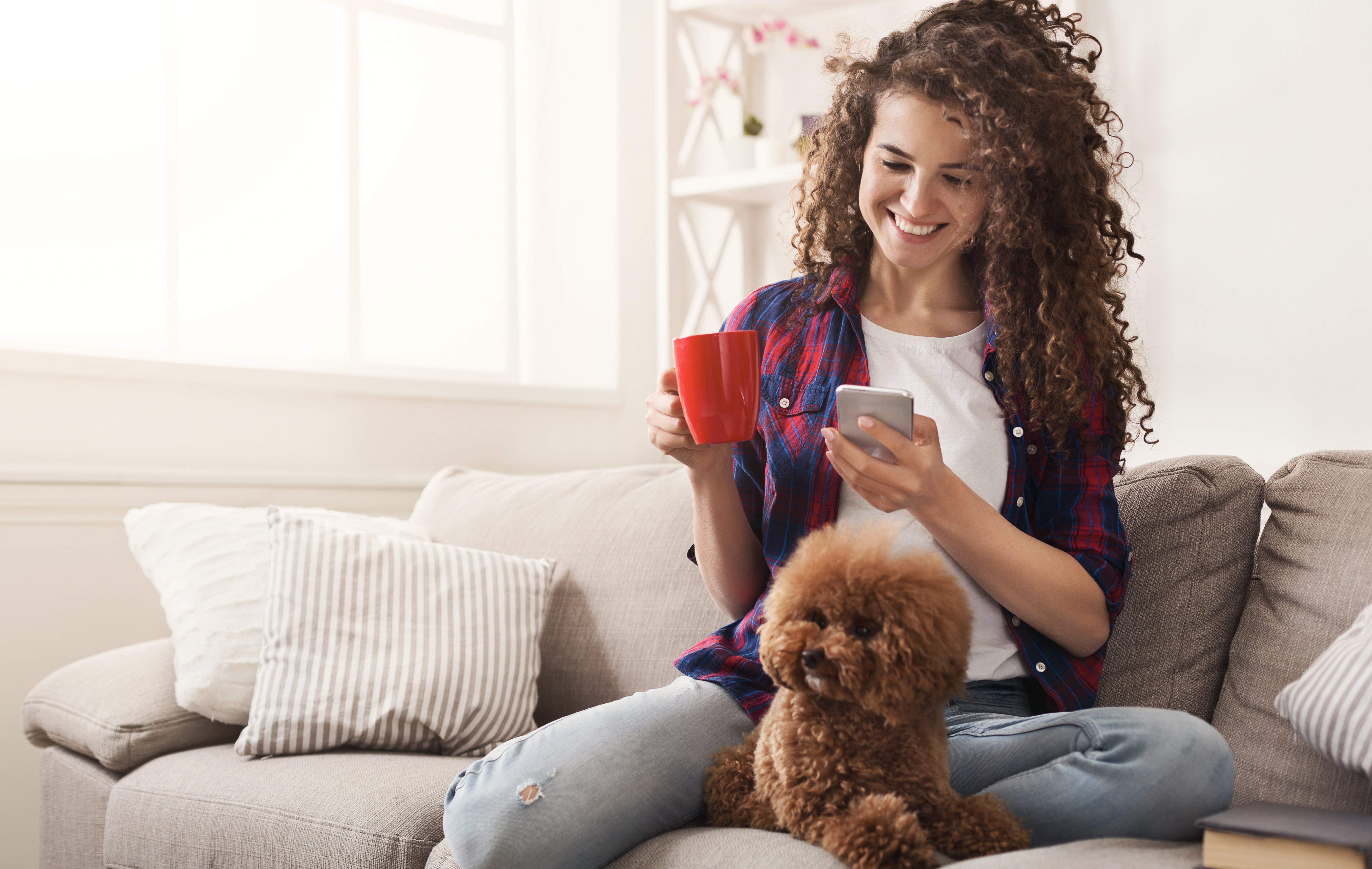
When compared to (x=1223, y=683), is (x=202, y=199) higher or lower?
higher

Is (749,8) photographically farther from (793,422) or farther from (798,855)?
(798,855)

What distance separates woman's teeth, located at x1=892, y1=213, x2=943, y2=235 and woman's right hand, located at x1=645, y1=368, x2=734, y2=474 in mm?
357

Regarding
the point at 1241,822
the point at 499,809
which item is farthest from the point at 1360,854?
the point at 499,809

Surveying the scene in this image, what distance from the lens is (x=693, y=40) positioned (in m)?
3.37

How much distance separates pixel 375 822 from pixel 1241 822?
3.40 feet

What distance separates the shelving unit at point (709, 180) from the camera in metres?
3.23

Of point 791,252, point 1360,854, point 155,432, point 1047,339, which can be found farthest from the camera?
point 791,252

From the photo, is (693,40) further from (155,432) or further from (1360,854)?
(1360,854)

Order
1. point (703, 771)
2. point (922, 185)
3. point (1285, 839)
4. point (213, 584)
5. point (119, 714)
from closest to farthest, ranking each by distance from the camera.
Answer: point (1285, 839) → point (703, 771) → point (922, 185) → point (119, 714) → point (213, 584)

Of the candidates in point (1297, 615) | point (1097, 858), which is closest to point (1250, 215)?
point (1297, 615)

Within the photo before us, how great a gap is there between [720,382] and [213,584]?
118cm

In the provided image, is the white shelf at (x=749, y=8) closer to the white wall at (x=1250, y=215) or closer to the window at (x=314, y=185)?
the window at (x=314, y=185)

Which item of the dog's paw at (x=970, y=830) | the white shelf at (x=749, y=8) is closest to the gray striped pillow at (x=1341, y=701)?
the dog's paw at (x=970, y=830)

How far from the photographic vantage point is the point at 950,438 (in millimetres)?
1436
